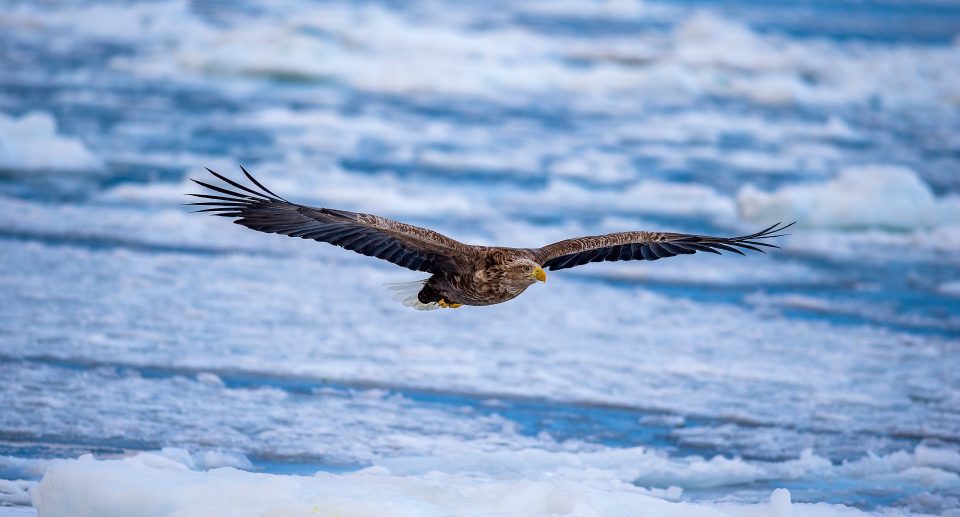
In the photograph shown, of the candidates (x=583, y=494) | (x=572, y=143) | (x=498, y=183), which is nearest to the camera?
(x=583, y=494)

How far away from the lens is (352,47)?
21.4 m

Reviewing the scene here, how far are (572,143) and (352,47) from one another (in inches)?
298

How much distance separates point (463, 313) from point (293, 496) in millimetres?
4073

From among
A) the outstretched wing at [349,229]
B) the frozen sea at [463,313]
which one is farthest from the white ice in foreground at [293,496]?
the outstretched wing at [349,229]

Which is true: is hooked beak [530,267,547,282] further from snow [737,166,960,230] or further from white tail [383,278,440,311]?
snow [737,166,960,230]

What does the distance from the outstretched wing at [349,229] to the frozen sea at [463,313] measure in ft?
2.65

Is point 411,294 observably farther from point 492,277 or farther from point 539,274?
point 539,274

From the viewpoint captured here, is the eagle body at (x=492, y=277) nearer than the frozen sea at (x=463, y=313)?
Yes

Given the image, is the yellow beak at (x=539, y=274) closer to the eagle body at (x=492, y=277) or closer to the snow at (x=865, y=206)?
the eagle body at (x=492, y=277)

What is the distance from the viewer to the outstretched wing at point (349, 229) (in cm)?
493

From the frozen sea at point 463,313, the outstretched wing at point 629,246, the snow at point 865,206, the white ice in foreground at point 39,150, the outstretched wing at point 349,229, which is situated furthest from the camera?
Answer: the white ice in foreground at point 39,150

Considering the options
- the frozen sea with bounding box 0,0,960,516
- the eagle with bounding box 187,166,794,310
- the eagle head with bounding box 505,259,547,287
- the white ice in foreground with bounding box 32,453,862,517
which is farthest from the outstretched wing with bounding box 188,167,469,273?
the white ice in foreground with bounding box 32,453,862,517

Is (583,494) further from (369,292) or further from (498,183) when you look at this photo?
(498,183)

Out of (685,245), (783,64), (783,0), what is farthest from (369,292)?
(783,0)
